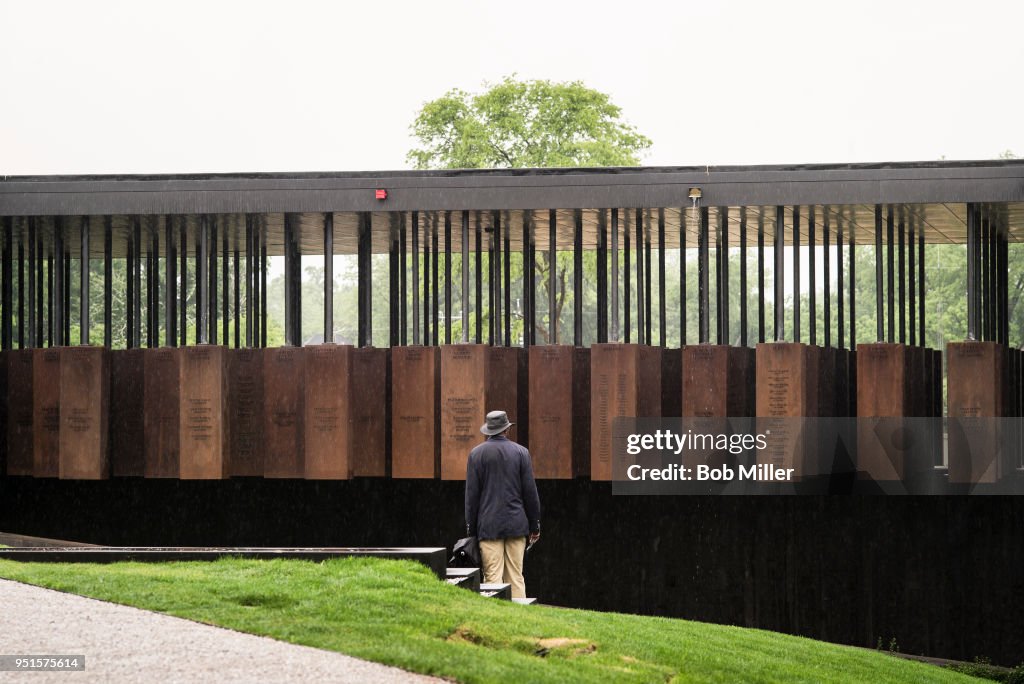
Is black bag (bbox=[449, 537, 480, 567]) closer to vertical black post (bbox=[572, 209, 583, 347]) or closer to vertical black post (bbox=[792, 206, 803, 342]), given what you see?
vertical black post (bbox=[572, 209, 583, 347])

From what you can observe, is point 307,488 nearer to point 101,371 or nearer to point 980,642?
point 101,371

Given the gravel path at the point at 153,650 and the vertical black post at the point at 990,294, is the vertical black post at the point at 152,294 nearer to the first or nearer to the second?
the gravel path at the point at 153,650

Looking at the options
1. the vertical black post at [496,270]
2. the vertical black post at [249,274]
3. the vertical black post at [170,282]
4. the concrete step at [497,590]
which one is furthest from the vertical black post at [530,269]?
the concrete step at [497,590]

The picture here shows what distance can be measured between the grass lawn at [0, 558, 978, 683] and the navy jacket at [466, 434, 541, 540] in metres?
1.02

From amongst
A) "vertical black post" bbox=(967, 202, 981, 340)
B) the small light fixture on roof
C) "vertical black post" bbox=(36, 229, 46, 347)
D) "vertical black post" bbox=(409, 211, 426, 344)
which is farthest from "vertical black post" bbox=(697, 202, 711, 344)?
"vertical black post" bbox=(36, 229, 46, 347)

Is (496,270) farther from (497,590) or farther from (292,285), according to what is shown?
(497,590)

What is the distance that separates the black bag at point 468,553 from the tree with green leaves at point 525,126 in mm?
31847

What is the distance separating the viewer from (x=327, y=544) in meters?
16.2

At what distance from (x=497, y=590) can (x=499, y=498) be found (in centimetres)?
88

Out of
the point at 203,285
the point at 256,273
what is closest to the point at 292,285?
the point at 203,285

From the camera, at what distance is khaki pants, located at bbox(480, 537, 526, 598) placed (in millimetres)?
12633

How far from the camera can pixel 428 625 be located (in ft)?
30.5

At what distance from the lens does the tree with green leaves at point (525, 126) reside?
43969mm

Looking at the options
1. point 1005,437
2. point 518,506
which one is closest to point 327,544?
point 518,506
